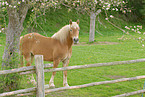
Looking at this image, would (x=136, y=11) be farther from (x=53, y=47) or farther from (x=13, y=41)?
(x=13, y=41)

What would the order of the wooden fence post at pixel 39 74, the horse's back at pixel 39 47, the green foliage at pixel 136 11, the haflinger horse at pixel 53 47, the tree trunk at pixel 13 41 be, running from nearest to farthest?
the wooden fence post at pixel 39 74 < the tree trunk at pixel 13 41 < the haflinger horse at pixel 53 47 < the horse's back at pixel 39 47 < the green foliage at pixel 136 11

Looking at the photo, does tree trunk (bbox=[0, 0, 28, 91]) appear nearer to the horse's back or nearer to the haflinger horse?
the haflinger horse

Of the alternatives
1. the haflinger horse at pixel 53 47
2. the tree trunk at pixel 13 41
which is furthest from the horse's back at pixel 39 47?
the tree trunk at pixel 13 41

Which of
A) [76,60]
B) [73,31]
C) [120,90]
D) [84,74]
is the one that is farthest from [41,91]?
[76,60]

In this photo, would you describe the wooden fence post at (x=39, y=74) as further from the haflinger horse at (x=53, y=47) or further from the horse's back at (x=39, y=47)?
the horse's back at (x=39, y=47)

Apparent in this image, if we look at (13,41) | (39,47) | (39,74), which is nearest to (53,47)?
(39,47)

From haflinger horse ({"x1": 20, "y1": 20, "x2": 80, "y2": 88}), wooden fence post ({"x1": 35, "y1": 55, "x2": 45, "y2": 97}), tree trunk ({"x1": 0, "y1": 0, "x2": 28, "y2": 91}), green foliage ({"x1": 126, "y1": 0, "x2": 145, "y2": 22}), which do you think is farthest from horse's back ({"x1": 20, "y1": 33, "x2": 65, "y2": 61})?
green foliage ({"x1": 126, "y1": 0, "x2": 145, "y2": 22})

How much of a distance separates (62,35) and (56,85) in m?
Answer: 1.57

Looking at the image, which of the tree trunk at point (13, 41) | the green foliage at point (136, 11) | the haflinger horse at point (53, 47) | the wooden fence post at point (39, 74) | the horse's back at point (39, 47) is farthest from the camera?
the green foliage at point (136, 11)

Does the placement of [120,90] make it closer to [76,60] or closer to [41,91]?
[41,91]

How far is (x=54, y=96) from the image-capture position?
225 inches

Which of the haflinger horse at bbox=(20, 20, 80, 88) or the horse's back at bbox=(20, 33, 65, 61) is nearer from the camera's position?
the haflinger horse at bbox=(20, 20, 80, 88)

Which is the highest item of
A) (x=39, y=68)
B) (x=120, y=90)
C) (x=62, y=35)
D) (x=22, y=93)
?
(x=62, y=35)

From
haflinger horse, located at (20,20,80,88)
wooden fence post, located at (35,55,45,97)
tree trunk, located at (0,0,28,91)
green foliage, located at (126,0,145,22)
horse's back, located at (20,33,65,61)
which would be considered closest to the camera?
wooden fence post, located at (35,55,45,97)
